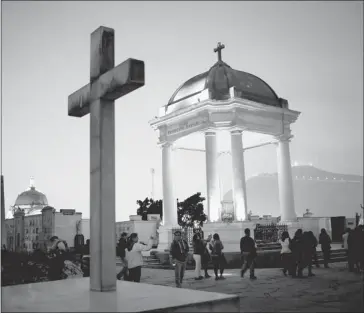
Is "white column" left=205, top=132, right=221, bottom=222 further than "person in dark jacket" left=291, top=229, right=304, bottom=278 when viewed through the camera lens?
Yes

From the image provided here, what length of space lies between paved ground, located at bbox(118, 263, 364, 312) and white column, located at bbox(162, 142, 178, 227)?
863 centimetres

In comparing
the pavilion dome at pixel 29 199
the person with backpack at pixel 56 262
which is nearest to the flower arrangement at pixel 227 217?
the person with backpack at pixel 56 262

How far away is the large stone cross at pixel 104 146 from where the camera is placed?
5.01 meters

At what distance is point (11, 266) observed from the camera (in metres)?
9.28

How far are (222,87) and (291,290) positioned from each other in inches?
530

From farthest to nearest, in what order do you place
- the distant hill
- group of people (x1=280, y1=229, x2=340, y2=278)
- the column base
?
the distant hill → the column base → group of people (x1=280, y1=229, x2=340, y2=278)

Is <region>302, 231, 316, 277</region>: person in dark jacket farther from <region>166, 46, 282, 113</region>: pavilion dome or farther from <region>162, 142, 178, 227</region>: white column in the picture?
<region>162, 142, 178, 227</region>: white column

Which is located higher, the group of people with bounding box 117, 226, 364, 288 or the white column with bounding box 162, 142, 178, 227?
the white column with bounding box 162, 142, 178, 227

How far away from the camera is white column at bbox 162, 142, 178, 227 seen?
23.7m

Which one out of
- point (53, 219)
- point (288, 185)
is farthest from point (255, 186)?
point (288, 185)

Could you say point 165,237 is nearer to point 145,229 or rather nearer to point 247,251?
point 145,229

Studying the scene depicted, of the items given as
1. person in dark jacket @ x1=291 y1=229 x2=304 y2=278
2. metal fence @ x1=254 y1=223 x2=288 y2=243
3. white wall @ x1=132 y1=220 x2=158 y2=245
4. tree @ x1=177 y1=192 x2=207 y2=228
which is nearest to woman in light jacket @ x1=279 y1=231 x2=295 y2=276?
person in dark jacket @ x1=291 y1=229 x2=304 y2=278

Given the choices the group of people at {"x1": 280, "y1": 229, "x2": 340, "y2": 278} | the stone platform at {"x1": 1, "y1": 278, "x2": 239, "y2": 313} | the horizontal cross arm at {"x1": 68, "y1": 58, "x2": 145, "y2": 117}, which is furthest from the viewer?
the group of people at {"x1": 280, "y1": 229, "x2": 340, "y2": 278}

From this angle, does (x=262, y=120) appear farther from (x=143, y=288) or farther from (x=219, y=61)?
(x=143, y=288)
